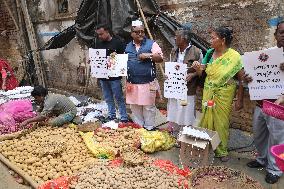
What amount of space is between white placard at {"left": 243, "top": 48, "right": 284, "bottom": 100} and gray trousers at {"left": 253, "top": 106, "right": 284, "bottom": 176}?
0.31 metres

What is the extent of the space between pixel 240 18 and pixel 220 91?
191 cm

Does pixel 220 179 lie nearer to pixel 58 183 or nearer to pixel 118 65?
pixel 58 183

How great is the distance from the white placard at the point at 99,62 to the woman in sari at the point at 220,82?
2132 millimetres

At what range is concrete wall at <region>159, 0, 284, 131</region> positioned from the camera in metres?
5.06

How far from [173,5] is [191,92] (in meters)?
2.44

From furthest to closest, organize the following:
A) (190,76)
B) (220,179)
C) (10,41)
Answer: (10,41) → (190,76) → (220,179)

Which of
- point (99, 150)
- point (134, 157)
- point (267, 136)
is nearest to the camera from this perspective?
point (267, 136)

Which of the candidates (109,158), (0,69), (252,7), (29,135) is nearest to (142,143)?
(109,158)

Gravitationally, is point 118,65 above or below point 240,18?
below

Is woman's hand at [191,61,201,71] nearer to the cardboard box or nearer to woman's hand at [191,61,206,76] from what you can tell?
woman's hand at [191,61,206,76]

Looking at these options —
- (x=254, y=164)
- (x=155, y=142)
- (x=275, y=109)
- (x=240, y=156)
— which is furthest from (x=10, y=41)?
(x=275, y=109)

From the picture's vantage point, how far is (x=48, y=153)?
4812 mm

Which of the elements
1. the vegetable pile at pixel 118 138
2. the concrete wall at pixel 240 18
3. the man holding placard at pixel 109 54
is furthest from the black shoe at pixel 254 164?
the man holding placard at pixel 109 54

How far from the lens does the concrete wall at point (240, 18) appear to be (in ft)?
16.6
